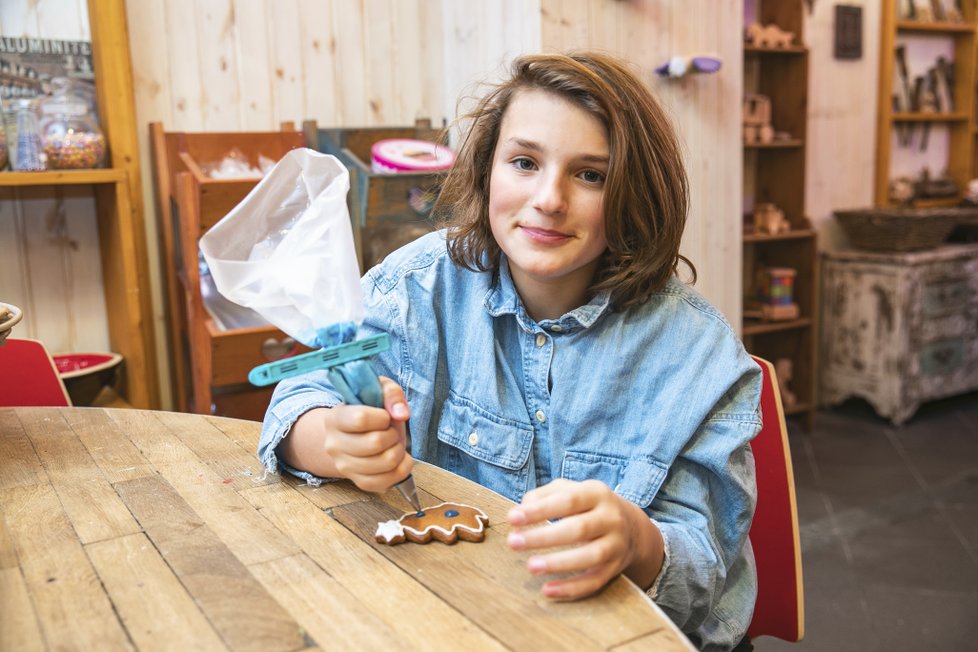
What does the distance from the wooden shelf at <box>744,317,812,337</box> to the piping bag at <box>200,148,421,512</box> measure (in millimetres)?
2898

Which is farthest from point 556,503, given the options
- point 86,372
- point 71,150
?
point 71,150

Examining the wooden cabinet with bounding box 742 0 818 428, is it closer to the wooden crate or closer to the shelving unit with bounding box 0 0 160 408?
the wooden crate

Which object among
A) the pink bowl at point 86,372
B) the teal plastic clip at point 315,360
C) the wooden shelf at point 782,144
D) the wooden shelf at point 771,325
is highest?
the wooden shelf at point 782,144

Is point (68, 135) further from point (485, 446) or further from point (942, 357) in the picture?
point (942, 357)

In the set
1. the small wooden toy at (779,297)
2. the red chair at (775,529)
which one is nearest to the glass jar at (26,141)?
the red chair at (775,529)

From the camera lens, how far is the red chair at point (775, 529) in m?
1.14

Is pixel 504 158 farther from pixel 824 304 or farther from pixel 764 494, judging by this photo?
pixel 824 304

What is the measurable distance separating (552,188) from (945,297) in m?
3.32

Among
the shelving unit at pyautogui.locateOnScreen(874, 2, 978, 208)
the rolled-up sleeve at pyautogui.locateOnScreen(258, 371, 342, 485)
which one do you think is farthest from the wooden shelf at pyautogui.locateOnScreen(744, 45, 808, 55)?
the rolled-up sleeve at pyautogui.locateOnScreen(258, 371, 342, 485)

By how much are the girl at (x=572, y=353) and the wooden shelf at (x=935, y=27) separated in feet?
11.6

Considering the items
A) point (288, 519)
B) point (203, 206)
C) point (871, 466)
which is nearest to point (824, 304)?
point (871, 466)

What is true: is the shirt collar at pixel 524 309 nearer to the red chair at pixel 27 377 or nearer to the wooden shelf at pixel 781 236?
the red chair at pixel 27 377

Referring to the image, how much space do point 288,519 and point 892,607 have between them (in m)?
1.91

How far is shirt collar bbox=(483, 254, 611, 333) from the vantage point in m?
1.09
